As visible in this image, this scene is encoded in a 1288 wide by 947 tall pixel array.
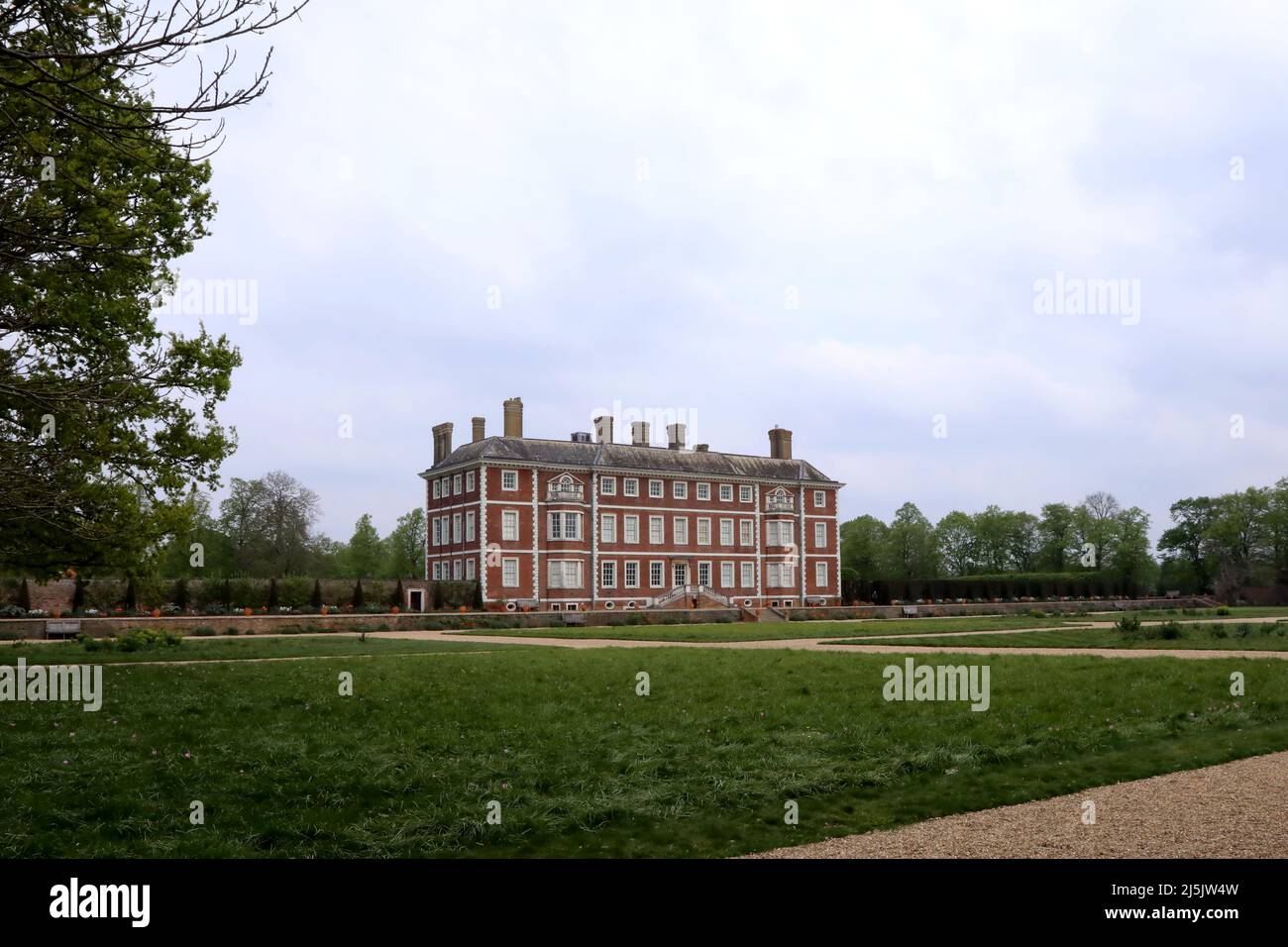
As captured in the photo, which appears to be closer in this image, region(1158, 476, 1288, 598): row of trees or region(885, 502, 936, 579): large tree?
region(1158, 476, 1288, 598): row of trees

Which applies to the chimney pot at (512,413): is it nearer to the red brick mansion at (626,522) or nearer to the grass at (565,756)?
the red brick mansion at (626,522)

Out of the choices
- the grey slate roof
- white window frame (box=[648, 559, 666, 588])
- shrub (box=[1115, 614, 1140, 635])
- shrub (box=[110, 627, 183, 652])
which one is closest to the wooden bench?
shrub (box=[110, 627, 183, 652])

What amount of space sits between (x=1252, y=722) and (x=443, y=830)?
10.1 m

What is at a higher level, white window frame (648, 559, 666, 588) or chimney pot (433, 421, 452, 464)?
chimney pot (433, 421, 452, 464)

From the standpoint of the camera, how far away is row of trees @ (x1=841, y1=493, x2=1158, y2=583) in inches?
3829

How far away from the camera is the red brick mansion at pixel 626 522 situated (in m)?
56.7

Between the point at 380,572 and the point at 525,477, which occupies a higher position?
the point at 525,477

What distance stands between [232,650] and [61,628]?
10720 mm

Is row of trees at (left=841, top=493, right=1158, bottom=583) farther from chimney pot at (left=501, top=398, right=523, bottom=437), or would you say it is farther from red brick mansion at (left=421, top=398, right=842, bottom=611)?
chimney pot at (left=501, top=398, right=523, bottom=437)

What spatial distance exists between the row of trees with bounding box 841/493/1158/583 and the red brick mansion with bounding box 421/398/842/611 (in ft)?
97.9

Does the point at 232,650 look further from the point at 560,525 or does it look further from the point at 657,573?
the point at 657,573
